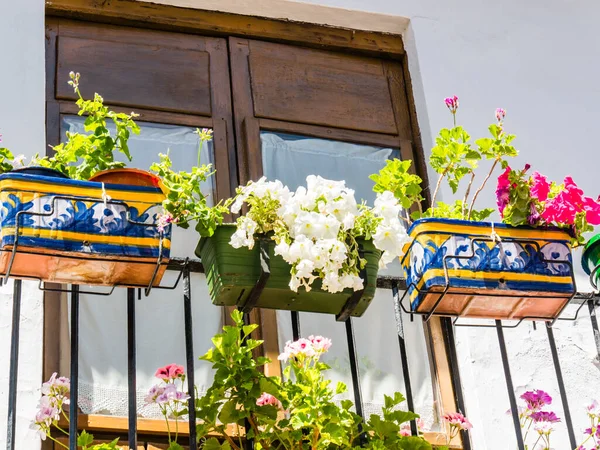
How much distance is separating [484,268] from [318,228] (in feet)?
2.05

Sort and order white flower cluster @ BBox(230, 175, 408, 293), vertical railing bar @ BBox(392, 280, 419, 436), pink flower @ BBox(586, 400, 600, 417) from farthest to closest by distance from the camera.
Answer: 1. pink flower @ BBox(586, 400, 600, 417)
2. vertical railing bar @ BBox(392, 280, 419, 436)
3. white flower cluster @ BBox(230, 175, 408, 293)

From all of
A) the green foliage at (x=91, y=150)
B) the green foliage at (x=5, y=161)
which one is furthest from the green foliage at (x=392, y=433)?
the green foliage at (x=5, y=161)

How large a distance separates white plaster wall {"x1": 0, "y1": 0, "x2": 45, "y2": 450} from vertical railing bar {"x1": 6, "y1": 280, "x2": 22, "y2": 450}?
16 centimetres

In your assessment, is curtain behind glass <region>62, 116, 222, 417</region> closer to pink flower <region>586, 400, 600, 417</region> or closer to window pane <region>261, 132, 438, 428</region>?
window pane <region>261, 132, 438, 428</region>

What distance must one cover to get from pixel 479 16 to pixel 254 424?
263cm

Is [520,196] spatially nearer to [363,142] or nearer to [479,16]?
[363,142]

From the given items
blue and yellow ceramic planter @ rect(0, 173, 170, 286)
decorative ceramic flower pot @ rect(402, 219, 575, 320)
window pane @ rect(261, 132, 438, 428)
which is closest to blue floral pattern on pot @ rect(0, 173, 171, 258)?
blue and yellow ceramic planter @ rect(0, 173, 170, 286)

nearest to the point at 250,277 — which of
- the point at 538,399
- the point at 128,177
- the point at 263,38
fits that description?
the point at 128,177

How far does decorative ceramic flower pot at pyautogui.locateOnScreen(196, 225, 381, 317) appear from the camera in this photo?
160 inches

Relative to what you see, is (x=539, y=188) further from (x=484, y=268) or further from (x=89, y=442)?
(x=89, y=442)

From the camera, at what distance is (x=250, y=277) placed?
407 centimetres

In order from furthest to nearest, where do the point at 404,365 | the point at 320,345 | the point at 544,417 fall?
the point at 544,417
the point at 404,365
the point at 320,345

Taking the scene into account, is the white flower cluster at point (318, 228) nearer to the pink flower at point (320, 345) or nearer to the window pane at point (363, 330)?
→ the pink flower at point (320, 345)

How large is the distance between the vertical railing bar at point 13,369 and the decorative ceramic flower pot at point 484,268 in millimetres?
1330
